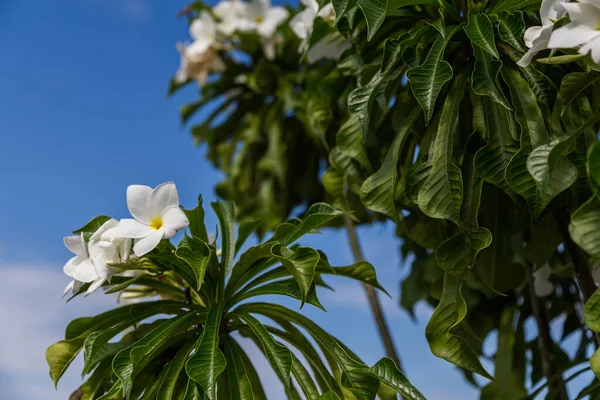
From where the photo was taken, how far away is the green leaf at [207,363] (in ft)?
3.46

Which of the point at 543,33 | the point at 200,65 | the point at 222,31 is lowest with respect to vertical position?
the point at 543,33

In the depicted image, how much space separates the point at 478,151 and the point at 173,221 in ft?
1.74

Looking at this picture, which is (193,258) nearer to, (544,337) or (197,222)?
(197,222)

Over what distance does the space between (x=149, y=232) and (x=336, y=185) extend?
53cm

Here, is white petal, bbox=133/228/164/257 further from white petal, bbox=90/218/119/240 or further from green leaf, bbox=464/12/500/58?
green leaf, bbox=464/12/500/58

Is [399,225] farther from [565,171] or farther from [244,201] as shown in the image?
[244,201]

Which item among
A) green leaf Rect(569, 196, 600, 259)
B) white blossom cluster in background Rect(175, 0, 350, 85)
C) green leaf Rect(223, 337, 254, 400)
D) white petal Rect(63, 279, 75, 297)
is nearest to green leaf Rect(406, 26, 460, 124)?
green leaf Rect(569, 196, 600, 259)

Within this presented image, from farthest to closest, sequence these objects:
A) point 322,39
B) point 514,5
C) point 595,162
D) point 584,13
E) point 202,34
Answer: point 202,34 → point 322,39 → point 514,5 → point 584,13 → point 595,162

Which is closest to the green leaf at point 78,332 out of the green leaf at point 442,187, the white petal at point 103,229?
the white petal at point 103,229

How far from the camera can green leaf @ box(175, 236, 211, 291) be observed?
3.77 feet

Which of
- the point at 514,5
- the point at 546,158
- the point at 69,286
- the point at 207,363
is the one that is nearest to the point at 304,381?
the point at 207,363

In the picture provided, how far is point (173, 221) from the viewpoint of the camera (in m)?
1.17

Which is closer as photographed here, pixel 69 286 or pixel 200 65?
pixel 69 286

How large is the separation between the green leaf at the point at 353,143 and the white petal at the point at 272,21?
1.46 metres
